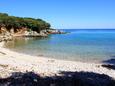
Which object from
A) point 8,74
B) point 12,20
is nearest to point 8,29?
Result: point 12,20

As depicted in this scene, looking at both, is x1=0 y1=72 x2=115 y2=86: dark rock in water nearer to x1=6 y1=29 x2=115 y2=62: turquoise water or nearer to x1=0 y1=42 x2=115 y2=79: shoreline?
x1=0 y1=42 x2=115 y2=79: shoreline

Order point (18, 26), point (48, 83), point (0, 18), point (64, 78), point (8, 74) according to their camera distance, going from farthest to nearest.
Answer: point (18, 26), point (0, 18), point (8, 74), point (64, 78), point (48, 83)

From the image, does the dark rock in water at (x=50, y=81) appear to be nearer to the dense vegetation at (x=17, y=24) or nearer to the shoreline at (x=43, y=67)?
the shoreline at (x=43, y=67)

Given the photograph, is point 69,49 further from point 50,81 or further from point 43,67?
point 50,81

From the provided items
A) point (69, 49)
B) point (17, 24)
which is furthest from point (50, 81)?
point (17, 24)

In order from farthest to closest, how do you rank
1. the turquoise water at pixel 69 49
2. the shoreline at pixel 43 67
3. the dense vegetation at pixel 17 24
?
the dense vegetation at pixel 17 24, the turquoise water at pixel 69 49, the shoreline at pixel 43 67

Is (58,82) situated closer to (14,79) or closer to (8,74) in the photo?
(14,79)

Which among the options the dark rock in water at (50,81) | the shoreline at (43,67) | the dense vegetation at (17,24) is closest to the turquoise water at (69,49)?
the shoreline at (43,67)

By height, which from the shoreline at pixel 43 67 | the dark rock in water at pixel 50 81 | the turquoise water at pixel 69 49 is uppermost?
the dark rock in water at pixel 50 81

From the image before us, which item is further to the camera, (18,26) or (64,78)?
(18,26)

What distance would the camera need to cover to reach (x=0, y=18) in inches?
3784

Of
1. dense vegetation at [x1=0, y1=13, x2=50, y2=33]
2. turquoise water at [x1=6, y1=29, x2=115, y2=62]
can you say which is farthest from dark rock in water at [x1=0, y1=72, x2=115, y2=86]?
dense vegetation at [x1=0, y1=13, x2=50, y2=33]

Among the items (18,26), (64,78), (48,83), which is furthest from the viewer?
(18,26)

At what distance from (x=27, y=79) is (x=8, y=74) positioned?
2.04 m
